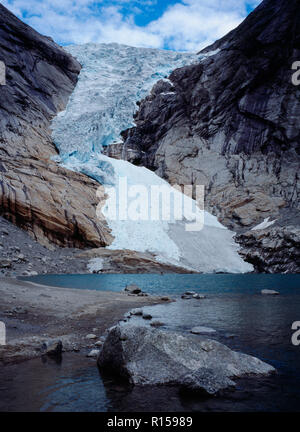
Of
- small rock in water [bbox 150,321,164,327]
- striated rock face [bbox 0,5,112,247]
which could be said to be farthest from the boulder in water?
striated rock face [bbox 0,5,112,247]

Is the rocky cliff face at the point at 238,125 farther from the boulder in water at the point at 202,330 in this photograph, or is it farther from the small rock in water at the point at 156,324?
the boulder in water at the point at 202,330

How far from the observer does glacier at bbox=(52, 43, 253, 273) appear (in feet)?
137

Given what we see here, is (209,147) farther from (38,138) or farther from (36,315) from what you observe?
(36,315)

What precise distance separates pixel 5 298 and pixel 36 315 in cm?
192

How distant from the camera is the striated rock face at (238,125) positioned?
5428 cm

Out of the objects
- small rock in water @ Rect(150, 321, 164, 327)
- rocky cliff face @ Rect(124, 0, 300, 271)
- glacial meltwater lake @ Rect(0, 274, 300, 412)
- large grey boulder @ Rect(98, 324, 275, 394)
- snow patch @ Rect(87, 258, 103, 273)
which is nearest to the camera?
glacial meltwater lake @ Rect(0, 274, 300, 412)

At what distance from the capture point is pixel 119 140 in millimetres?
61750

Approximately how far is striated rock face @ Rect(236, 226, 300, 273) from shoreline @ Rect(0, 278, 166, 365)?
28.5 metres

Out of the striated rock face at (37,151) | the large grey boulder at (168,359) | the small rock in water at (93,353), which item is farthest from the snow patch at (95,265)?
the large grey boulder at (168,359)

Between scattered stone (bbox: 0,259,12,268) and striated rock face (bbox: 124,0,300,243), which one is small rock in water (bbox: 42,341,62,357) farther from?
striated rock face (bbox: 124,0,300,243)

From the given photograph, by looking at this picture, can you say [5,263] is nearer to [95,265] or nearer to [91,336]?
[95,265]

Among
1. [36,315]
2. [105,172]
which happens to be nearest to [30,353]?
[36,315]

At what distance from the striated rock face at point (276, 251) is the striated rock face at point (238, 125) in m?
8.01

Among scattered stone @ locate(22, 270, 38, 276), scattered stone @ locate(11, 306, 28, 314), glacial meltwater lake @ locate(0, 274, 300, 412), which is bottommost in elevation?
scattered stone @ locate(22, 270, 38, 276)
